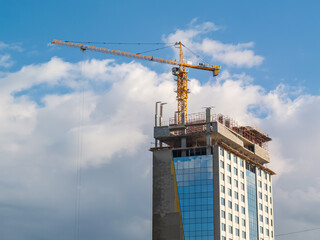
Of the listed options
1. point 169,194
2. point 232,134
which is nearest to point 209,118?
point 232,134

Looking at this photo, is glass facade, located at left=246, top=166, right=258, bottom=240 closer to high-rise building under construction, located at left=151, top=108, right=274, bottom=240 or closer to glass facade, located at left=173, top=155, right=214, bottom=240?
high-rise building under construction, located at left=151, top=108, right=274, bottom=240

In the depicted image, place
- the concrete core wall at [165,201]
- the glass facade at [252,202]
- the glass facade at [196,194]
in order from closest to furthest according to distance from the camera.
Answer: the glass facade at [196,194] → the concrete core wall at [165,201] → the glass facade at [252,202]

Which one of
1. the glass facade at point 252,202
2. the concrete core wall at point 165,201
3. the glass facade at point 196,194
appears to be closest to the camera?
the glass facade at point 196,194

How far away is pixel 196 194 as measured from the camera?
6919 inches

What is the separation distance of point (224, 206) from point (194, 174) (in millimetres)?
11948

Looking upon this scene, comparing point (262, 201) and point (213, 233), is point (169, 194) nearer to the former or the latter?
point (213, 233)

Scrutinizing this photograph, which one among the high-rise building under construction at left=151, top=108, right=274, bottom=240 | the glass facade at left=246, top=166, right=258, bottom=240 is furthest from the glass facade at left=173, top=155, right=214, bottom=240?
the glass facade at left=246, top=166, right=258, bottom=240

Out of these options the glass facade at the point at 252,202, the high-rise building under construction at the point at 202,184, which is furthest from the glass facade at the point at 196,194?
the glass facade at the point at 252,202

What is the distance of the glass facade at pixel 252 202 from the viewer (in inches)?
7426

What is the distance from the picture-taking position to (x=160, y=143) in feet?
620

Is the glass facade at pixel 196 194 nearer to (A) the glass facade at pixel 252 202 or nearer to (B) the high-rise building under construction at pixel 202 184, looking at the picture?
(B) the high-rise building under construction at pixel 202 184

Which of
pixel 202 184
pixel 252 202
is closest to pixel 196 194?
pixel 202 184

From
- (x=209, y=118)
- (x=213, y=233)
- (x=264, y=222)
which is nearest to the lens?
(x=213, y=233)

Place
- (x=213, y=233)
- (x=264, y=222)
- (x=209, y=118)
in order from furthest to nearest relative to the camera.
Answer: (x=264, y=222) < (x=209, y=118) < (x=213, y=233)
